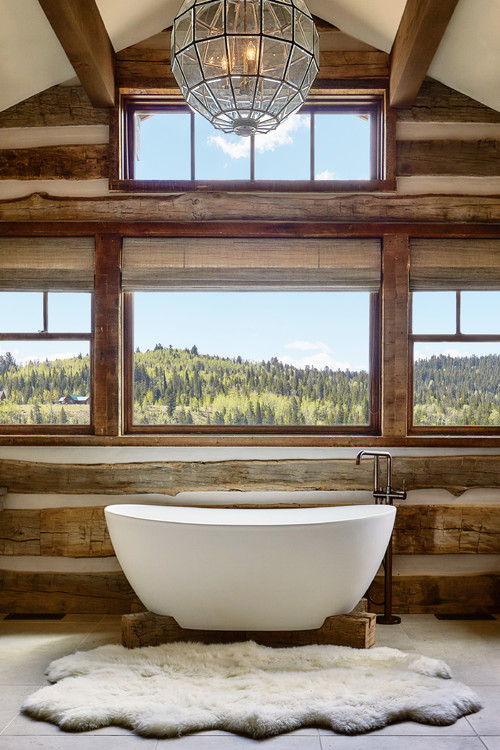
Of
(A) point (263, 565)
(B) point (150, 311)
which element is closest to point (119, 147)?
(B) point (150, 311)

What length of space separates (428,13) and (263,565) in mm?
2622

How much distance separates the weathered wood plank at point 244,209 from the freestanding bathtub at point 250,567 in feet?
5.63

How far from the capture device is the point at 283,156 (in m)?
3.61

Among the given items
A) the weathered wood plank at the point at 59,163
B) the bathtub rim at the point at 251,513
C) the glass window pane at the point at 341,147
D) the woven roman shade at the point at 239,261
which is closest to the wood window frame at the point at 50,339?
the woven roman shade at the point at 239,261

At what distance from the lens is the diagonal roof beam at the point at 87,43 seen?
271cm

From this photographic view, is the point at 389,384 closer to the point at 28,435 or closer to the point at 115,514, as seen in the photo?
the point at 115,514

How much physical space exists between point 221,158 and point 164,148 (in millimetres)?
358

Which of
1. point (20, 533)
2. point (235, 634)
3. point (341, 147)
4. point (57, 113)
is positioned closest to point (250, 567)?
point (235, 634)

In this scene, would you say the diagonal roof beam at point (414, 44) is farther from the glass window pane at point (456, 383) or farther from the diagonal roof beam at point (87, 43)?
the diagonal roof beam at point (87, 43)

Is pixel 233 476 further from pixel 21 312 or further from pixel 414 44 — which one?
pixel 414 44

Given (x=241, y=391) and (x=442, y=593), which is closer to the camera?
(x=442, y=593)

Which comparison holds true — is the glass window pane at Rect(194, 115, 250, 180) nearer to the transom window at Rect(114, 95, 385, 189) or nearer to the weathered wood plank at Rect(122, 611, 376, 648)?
the transom window at Rect(114, 95, 385, 189)

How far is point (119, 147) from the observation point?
3.50 m

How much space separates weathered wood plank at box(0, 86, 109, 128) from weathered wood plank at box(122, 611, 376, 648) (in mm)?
2744
